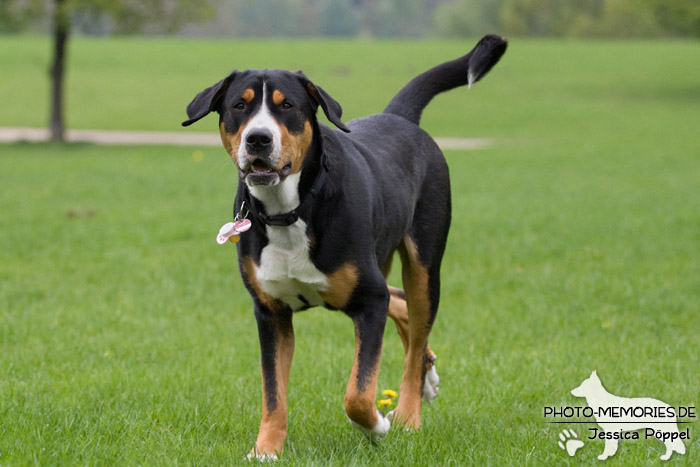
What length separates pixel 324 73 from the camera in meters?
43.6

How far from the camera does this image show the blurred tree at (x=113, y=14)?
20.9 meters

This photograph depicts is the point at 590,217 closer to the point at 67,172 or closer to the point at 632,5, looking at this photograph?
the point at 67,172

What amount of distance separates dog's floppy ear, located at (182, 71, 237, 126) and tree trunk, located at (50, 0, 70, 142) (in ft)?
58.7

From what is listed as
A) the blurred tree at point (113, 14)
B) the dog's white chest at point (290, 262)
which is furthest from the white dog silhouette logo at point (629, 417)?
the blurred tree at point (113, 14)

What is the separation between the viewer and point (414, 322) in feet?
16.2

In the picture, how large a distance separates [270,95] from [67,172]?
46.6 feet

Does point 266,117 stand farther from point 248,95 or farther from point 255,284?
point 255,284

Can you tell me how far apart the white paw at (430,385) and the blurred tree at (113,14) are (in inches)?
687

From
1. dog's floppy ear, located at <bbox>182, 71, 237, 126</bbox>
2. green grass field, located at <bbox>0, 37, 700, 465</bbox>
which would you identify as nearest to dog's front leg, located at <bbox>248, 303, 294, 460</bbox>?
green grass field, located at <bbox>0, 37, 700, 465</bbox>

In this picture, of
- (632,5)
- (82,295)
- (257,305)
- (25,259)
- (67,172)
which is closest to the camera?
(257,305)

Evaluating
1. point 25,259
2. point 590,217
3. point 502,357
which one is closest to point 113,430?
point 502,357

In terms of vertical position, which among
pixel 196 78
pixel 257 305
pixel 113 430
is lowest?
pixel 196 78

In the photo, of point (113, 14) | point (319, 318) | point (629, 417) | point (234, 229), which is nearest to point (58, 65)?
point (113, 14)

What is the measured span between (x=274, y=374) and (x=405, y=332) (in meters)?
1.20
